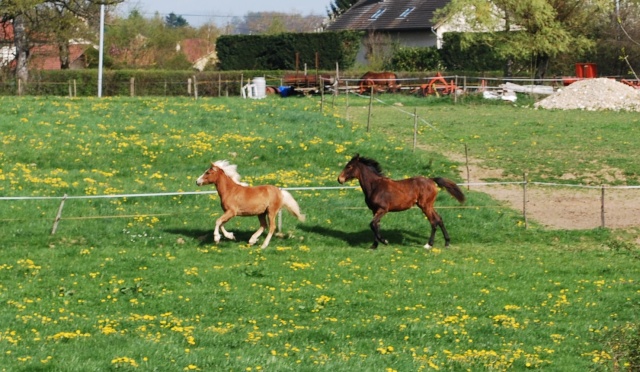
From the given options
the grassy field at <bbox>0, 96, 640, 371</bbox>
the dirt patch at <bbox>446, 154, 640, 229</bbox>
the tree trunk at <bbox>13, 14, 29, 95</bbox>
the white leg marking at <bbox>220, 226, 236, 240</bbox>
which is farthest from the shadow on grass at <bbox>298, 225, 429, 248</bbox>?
the tree trunk at <bbox>13, 14, 29, 95</bbox>

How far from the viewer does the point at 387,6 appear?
83.3 metres

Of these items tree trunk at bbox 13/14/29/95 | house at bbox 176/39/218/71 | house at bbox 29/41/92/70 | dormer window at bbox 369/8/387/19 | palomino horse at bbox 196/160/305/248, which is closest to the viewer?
palomino horse at bbox 196/160/305/248

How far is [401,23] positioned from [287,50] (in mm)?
9609

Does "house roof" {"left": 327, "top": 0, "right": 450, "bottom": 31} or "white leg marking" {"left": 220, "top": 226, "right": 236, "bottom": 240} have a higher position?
"house roof" {"left": 327, "top": 0, "right": 450, "bottom": 31}

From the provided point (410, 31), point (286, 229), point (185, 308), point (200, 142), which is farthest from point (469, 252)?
point (410, 31)

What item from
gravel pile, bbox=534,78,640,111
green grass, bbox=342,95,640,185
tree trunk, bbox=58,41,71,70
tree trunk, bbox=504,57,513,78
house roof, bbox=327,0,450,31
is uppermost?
house roof, bbox=327,0,450,31

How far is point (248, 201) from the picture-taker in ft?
66.9

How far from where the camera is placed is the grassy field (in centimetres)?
1267

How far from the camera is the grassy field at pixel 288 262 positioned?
12.7 meters

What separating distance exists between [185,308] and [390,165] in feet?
49.0

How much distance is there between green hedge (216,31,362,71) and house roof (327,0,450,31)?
563cm

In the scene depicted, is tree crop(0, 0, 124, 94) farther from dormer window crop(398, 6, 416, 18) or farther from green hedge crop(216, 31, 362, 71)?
dormer window crop(398, 6, 416, 18)

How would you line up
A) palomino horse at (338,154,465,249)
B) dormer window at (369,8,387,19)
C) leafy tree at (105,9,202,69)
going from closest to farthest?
palomino horse at (338,154,465,249), leafy tree at (105,9,202,69), dormer window at (369,8,387,19)

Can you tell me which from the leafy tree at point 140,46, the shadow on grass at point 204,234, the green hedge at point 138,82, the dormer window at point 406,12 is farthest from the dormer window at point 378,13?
the shadow on grass at point 204,234
